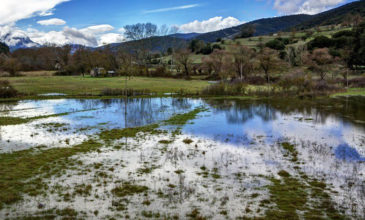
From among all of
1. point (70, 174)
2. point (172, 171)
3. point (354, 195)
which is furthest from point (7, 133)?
point (354, 195)

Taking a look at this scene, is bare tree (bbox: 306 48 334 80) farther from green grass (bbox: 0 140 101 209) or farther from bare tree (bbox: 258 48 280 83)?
green grass (bbox: 0 140 101 209)

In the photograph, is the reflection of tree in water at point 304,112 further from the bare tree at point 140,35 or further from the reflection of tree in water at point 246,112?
the bare tree at point 140,35

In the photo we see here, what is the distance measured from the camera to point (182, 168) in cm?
1352

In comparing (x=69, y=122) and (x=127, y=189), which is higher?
(x=69, y=122)

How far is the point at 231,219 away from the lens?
8.82 metres

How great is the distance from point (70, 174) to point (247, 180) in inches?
307

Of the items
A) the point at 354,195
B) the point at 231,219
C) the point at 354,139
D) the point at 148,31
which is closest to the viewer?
the point at 231,219

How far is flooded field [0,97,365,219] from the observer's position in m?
9.53

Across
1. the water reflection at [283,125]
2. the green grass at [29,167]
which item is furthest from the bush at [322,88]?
the green grass at [29,167]

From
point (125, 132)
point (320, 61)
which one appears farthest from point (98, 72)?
point (125, 132)

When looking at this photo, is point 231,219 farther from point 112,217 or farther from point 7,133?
point 7,133

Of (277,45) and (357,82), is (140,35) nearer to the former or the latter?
(277,45)

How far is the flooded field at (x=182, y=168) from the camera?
9.53 meters

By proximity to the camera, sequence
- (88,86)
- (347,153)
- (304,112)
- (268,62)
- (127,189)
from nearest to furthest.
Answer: (127,189) → (347,153) → (304,112) → (88,86) → (268,62)
